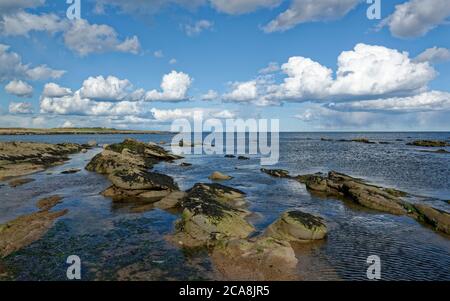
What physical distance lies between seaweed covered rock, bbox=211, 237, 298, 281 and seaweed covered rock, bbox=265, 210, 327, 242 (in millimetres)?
2214

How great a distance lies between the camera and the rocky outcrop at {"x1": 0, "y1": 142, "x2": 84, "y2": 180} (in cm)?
4267

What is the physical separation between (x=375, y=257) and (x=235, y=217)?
789 cm

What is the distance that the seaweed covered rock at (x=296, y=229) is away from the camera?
18234 millimetres

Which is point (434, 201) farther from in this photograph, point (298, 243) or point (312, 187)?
point (298, 243)

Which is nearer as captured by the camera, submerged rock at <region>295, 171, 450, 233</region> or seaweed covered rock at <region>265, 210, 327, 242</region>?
seaweed covered rock at <region>265, 210, 327, 242</region>

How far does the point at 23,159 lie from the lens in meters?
51.3

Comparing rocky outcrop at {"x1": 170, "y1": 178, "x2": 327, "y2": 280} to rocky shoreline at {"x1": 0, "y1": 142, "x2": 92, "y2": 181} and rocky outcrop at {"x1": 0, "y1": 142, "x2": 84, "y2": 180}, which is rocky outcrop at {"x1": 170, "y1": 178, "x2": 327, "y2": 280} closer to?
rocky shoreline at {"x1": 0, "y1": 142, "x2": 92, "y2": 181}

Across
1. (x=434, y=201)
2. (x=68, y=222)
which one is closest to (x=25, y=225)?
(x=68, y=222)

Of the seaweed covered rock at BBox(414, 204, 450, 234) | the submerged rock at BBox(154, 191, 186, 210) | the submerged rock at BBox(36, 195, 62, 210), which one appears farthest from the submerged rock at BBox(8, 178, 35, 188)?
the seaweed covered rock at BBox(414, 204, 450, 234)

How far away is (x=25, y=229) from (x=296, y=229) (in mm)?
15611

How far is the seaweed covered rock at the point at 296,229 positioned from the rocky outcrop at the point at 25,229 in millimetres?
13062

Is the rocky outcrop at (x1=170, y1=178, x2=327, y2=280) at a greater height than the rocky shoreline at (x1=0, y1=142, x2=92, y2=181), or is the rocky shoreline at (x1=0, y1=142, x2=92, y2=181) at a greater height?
the rocky shoreline at (x1=0, y1=142, x2=92, y2=181)

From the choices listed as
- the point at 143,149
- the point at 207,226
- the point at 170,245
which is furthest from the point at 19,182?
the point at 143,149

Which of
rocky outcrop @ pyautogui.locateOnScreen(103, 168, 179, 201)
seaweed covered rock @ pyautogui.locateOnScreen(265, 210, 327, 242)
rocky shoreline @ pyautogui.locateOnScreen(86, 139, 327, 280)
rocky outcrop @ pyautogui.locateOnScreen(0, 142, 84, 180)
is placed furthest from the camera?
rocky outcrop @ pyautogui.locateOnScreen(0, 142, 84, 180)
